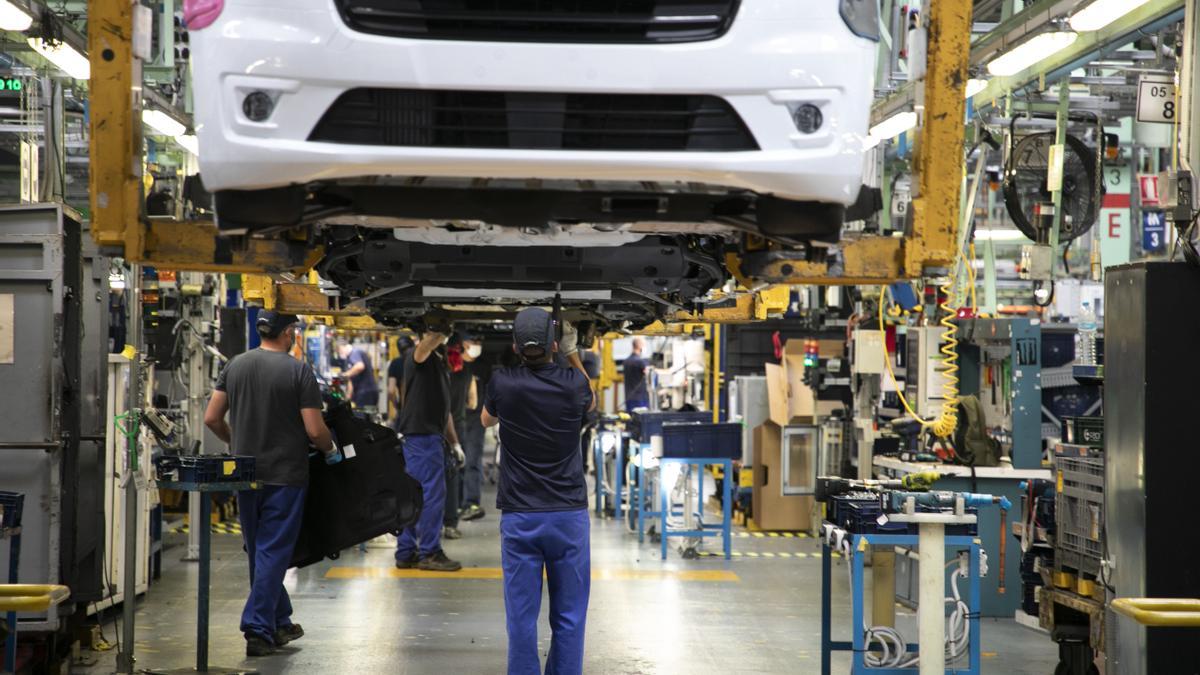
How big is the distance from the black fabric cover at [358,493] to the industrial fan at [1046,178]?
15.7 ft

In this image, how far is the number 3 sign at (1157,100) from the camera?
6.23m

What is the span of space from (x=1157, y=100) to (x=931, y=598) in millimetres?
2732

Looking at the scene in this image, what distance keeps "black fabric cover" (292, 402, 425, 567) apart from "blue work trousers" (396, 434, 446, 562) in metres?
2.25

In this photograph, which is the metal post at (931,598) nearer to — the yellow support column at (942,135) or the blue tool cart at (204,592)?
the yellow support column at (942,135)

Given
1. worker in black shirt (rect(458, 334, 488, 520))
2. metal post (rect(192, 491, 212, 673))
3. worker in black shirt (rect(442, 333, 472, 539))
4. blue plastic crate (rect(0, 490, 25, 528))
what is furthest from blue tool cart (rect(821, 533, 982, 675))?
worker in black shirt (rect(458, 334, 488, 520))

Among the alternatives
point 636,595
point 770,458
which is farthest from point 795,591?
point 770,458

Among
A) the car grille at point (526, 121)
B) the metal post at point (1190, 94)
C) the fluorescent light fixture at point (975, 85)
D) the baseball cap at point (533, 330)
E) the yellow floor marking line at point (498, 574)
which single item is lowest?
the yellow floor marking line at point (498, 574)

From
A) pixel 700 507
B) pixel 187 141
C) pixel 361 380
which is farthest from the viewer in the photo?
pixel 361 380

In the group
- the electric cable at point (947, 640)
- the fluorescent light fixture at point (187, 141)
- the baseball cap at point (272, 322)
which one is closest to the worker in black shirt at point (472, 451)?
the fluorescent light fixture at point (187, 141)

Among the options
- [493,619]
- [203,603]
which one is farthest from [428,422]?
[203,603]

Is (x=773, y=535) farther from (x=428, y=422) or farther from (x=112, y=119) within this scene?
(x=112, y=119)

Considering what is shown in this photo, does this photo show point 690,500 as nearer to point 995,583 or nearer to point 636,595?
point 636,595

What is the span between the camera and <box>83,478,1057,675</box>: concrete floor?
255 inches

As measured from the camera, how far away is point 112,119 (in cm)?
381
